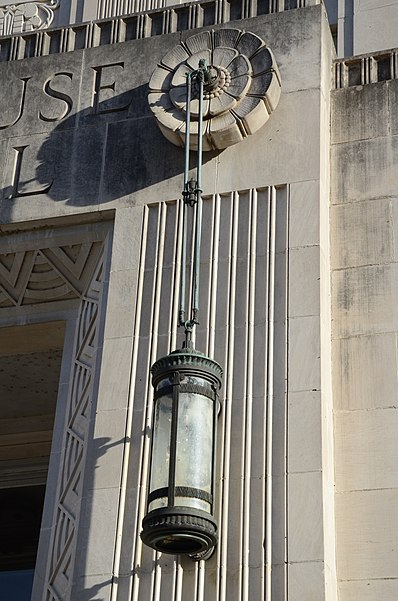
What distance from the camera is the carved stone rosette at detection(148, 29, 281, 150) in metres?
13.8

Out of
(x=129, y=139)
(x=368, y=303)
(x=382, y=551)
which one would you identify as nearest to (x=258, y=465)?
(x=382, y=551)

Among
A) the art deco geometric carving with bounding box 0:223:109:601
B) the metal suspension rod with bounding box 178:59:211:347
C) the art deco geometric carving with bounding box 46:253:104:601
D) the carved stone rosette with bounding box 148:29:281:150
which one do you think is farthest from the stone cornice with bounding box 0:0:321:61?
the art deco geometric carving with bounding box 46:253:104:601

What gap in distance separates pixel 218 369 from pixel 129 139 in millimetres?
3965

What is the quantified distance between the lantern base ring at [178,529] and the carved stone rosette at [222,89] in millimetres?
4668

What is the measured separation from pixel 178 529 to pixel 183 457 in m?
0.59

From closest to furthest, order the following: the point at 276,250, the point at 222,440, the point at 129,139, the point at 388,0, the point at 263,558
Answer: the point at 263,558
the point at 222,440
the point at 276,250
the point at 129,139
the point at 388,0

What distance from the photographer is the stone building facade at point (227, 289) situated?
11688 millimetres

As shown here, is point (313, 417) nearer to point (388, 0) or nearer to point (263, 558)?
point (263, 558)

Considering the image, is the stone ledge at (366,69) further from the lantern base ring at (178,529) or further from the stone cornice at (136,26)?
the lantern base ring at (178,529)

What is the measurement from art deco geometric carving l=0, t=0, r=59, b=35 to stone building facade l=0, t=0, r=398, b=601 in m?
2.69

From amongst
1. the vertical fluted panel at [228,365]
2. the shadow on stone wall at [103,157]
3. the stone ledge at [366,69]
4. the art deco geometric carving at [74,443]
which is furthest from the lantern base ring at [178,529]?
the stone ledge at [366,69]

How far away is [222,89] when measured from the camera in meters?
13.9

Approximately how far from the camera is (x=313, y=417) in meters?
11.9

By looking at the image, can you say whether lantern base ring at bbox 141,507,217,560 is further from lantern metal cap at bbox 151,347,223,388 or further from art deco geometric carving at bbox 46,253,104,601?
art deco geometric carving at bbox 46,253,104,601
